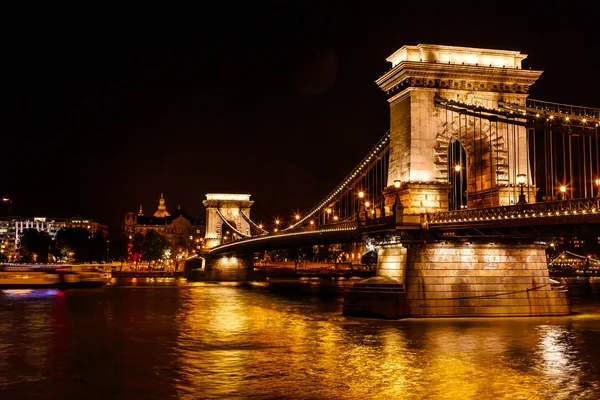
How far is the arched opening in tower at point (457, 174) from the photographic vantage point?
3984 cm

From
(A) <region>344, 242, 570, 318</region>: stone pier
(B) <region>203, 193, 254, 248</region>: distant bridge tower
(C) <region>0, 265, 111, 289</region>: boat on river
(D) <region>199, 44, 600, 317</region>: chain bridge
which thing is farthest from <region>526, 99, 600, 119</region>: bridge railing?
(B) <region>203, 193, 254, 248</region>: distant bridge tower

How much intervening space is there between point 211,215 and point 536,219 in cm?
7923

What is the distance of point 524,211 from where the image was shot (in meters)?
28.4

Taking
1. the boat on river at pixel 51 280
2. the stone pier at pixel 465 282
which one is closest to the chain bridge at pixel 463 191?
the stone pier at pixel 465 282

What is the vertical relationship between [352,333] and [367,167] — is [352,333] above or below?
below

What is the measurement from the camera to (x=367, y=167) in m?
48.4

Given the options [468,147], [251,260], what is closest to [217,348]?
[468,147]

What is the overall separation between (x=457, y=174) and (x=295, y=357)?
19299 mm

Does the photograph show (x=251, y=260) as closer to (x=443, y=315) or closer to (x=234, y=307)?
(x=234, y=307)

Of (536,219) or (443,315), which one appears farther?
(443,315)

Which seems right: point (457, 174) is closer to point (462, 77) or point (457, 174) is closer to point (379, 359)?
point (462, 77)

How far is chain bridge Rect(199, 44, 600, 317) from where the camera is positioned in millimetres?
33500

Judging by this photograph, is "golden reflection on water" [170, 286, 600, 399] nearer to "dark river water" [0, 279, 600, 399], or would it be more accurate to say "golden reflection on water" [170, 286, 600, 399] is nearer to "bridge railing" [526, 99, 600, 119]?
"dark river water" [0, 279, 600, 399]

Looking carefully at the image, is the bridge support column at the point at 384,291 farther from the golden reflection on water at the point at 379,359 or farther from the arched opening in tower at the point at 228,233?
the arched opening in tower at the point at 228,233
